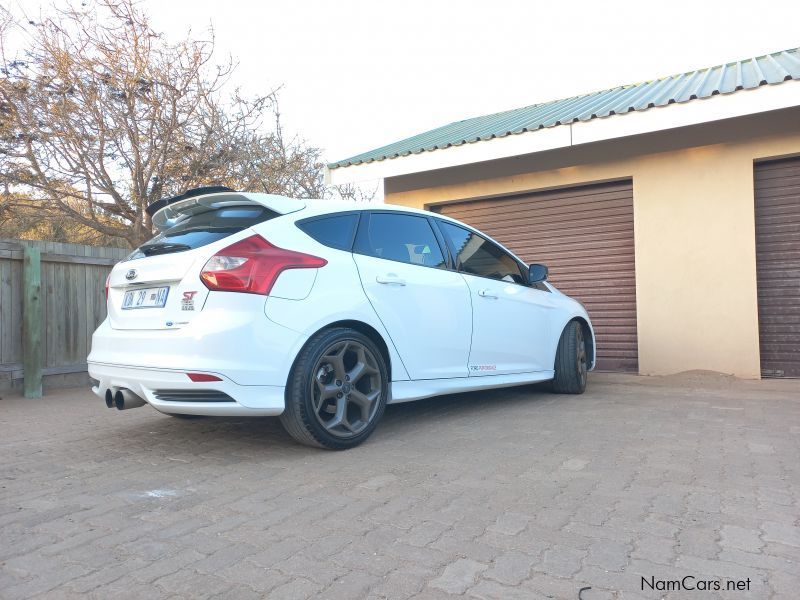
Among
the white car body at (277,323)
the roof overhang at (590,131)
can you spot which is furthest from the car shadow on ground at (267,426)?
the roof overhang at (590,131)

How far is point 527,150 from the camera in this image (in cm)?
741

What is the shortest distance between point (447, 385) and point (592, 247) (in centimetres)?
445

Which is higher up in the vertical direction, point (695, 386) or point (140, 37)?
point (140, 37)

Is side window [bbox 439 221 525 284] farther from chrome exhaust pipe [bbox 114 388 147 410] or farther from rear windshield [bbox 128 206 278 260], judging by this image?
chrome exhaust pipe [bbox 114 388 147 410]

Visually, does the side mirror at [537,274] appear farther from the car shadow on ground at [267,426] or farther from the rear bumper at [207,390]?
the rear bumper at [207,390]

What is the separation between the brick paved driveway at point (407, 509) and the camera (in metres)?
2.12

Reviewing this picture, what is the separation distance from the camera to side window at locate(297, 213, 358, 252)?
384 cm

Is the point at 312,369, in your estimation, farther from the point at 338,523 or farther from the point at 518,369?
the point at 518,369

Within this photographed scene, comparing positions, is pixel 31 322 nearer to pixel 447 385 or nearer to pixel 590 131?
pixel 447 385

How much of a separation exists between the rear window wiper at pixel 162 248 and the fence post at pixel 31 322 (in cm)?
336

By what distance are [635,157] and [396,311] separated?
4.97 metres

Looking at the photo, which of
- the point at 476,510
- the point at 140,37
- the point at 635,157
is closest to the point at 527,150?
the point at 635,157

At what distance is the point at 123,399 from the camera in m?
3.69

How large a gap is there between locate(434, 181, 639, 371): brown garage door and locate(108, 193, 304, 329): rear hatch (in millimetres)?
5269
